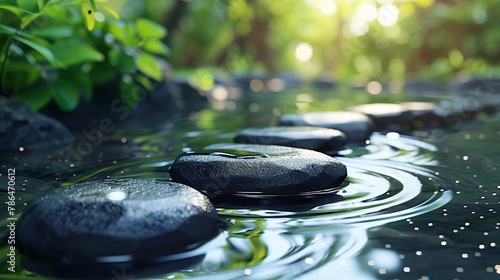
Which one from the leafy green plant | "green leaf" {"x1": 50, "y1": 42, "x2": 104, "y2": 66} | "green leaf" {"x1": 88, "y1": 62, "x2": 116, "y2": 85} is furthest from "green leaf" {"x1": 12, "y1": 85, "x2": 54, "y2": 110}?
"green leaf" {"x1": 88, "y1": 62, "x2": 116, "y2": 85}

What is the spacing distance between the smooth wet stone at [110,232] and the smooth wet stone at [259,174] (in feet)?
1.65

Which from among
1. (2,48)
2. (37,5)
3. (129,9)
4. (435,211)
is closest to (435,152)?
(435,211)

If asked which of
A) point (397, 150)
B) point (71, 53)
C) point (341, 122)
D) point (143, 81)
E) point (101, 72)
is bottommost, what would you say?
point (397, 150)

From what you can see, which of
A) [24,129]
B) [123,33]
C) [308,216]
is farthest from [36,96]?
[308,216]

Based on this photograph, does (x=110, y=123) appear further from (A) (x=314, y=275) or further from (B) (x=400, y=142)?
(A) (x=314, y=275)

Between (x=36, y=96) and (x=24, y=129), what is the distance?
54cm

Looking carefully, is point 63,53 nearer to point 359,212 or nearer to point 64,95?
point 64,95

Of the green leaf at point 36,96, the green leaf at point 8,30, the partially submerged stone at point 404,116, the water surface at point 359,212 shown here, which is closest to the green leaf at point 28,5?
the green leaf at point 8,30

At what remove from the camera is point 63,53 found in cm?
427

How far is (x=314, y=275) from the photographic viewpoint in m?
1.68

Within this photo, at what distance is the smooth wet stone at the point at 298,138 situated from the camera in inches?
138

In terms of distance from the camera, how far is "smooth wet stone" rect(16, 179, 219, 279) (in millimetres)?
1744

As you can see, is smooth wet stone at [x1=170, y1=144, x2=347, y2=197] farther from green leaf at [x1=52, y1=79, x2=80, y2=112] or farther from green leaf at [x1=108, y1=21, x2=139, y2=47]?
green leaf at [x1=108, y1=21, x2=139, y2=47]

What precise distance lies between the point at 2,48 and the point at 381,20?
42.9ft
